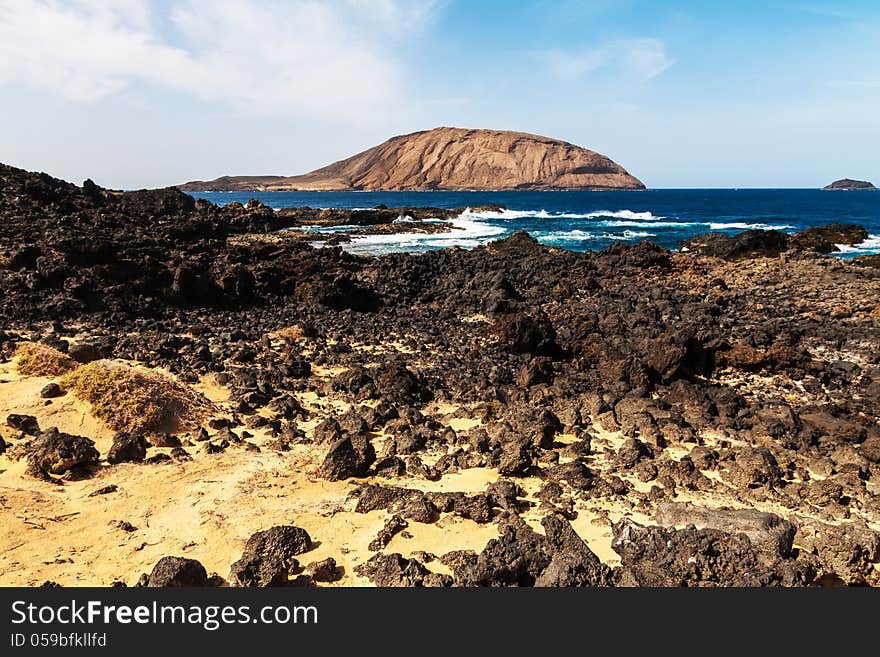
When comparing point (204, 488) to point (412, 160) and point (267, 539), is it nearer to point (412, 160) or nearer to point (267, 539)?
point (267, 539)

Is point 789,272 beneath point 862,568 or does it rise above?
above

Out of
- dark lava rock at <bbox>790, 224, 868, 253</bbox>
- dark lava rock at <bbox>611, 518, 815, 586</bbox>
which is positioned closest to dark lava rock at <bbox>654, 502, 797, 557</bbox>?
dark lava rock at <bbox>611, 518, 815, 586</bbox>

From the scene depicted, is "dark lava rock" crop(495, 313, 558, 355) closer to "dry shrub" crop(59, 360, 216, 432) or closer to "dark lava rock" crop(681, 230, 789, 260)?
"dry shrub" crop(59, 360, 216, 432)

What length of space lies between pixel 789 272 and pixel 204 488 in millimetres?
23773

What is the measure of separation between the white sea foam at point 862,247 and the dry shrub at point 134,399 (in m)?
37.4

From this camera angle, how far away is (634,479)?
261 inches

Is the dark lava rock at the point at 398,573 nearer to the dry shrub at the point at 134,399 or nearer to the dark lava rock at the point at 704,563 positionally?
the dark lava rock at the point at 704,563

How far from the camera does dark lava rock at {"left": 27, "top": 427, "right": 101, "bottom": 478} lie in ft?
20.6

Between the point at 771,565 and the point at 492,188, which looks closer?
the point at 771,565

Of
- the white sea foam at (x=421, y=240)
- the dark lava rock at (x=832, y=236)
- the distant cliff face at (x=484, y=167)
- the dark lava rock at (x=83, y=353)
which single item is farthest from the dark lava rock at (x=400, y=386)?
the distant cliff face at (x=484, y=167)

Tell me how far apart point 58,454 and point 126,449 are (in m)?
0.71

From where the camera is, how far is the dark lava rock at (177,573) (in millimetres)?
4438

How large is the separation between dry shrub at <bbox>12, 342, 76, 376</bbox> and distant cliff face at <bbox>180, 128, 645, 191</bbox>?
6727 inches

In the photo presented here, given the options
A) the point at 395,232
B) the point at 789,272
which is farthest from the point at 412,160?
the point at 789,272
